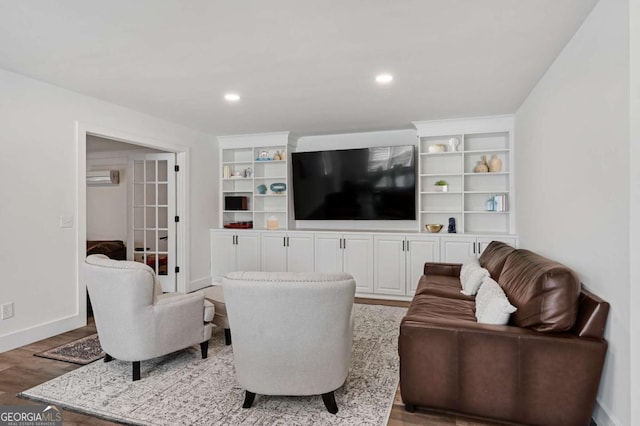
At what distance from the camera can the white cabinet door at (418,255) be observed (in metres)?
4.89

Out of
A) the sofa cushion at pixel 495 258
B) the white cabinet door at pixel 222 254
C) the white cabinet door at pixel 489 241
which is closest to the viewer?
the sofa cushion at pixel 495 258

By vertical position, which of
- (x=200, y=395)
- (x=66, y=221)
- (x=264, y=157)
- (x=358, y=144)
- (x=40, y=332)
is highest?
(x=358, y=144)

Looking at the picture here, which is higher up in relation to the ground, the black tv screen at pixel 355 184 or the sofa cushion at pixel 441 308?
the black tv screen at pixel 355 184

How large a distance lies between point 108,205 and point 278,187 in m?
3.64

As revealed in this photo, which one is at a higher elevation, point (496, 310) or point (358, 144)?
point (358, 144)

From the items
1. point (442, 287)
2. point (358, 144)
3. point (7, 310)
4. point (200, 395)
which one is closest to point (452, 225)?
point (442, 287)

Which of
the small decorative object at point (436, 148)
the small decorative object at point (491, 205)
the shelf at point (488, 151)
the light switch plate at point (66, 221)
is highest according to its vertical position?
the small decorative object at point (436, 148)

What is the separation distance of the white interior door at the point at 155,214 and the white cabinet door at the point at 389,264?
3.01 m

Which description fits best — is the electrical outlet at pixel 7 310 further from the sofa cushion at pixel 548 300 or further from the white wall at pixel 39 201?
the sofa cushion at pixel 548 300

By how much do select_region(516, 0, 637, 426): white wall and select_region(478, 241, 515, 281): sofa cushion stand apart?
14.2 inches

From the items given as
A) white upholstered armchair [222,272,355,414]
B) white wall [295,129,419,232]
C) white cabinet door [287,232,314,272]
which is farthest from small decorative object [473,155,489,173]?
white upholstered armchair [222,272,355,414]

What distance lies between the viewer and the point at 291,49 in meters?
2.73

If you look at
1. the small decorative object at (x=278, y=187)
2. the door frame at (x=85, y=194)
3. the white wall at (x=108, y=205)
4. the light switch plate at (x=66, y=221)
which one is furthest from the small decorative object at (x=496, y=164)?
the white wall at (x=108, y=205)

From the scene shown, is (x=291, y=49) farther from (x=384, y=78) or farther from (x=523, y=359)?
(x=523, y=359)
